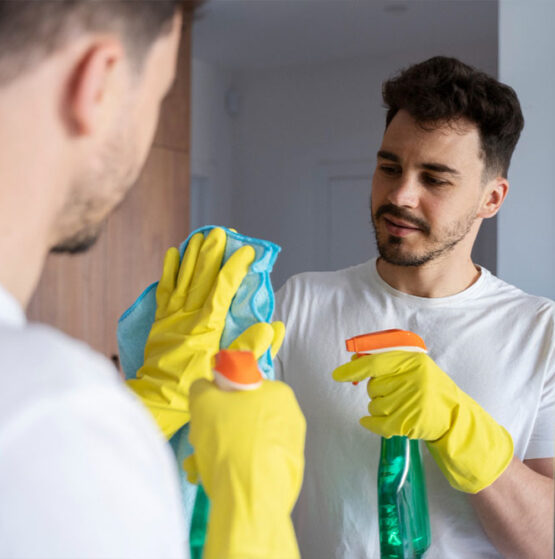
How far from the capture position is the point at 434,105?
127 cm

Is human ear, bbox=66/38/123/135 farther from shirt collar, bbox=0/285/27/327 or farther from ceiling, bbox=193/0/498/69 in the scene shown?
ceiling, bbox=193/0/498/69

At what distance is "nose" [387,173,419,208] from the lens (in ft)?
4.14

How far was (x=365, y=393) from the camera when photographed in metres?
1.21

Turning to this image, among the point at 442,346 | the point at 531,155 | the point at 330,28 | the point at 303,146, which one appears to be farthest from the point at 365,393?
the point at 303,146

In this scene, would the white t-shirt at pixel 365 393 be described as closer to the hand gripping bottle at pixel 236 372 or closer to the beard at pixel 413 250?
the beard at pixel 413 250

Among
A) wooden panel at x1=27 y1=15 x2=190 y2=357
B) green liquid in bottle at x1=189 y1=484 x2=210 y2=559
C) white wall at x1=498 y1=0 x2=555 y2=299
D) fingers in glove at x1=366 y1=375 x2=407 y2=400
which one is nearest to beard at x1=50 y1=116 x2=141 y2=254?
green liquid in bottle at x1=189 y1=484 x2=210 y2=559

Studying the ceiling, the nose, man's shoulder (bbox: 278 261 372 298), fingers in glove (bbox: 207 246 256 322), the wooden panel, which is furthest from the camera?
the ceiling

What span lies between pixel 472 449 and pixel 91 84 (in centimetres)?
73

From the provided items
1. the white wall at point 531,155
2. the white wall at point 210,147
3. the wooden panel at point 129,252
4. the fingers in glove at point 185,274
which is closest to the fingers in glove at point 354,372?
the fingers in glove at point 185,274

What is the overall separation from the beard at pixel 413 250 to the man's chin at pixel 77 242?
78 cm

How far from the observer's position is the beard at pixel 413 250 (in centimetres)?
127

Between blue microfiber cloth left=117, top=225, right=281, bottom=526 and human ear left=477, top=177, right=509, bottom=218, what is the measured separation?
1.80 ft

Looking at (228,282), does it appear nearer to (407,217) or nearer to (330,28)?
(407,217)

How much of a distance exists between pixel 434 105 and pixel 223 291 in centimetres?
56
